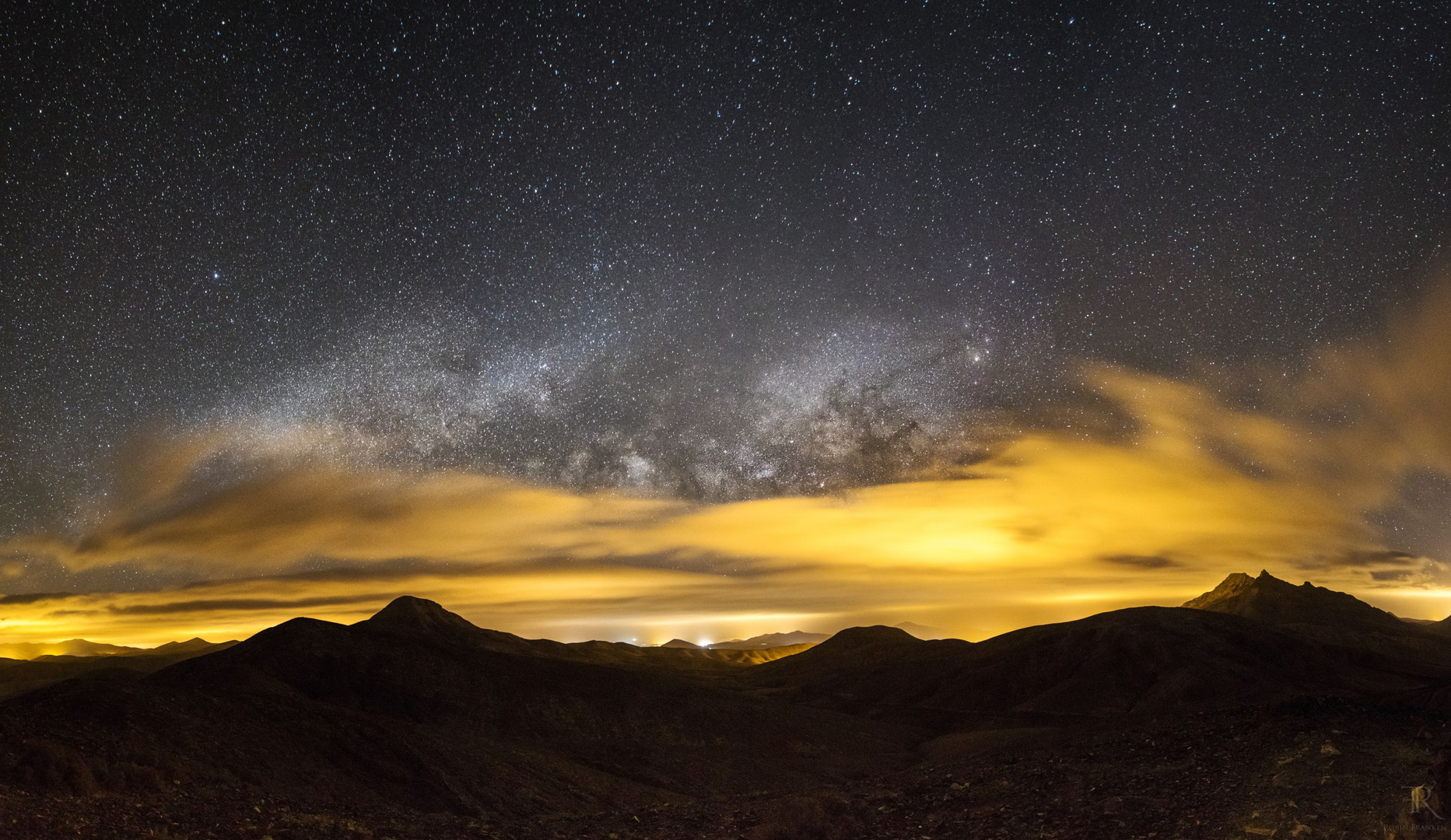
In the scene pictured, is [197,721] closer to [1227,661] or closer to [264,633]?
[264,633]

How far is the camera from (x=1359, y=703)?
2630 cm

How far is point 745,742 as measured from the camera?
50.2m

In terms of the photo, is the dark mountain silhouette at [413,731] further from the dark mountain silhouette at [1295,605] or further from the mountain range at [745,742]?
the dark mountain silhouette at [1295,605]

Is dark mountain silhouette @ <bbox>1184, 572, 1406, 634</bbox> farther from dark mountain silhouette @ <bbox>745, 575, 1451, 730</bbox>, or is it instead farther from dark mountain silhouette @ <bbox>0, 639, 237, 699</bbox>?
dark mountain silhouette @ <bbox>0, 639, 237, 699</bbox>

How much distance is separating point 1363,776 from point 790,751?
34.1m

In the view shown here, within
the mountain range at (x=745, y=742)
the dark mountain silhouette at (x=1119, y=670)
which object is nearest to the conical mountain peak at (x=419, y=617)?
the mountain range at (x=745, y=742)

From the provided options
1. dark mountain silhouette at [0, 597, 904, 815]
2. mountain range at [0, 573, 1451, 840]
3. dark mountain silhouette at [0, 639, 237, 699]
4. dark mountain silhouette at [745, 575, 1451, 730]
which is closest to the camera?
mountain range at [0, 573, 1451, 840]

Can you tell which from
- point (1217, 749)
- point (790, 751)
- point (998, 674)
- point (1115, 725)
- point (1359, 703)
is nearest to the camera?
point (1217, 749)

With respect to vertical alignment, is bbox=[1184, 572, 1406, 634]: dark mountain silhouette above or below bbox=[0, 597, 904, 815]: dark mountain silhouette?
above

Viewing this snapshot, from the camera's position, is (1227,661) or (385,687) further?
(1227,661)

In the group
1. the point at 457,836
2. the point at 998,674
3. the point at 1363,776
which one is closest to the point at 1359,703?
the point at 1363,776

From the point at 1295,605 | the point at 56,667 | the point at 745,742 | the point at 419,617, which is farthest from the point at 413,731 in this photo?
the point at 1295,605

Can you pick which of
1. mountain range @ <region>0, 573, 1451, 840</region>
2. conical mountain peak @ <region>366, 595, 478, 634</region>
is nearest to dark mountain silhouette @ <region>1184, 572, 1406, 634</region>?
mountain range @ <region>0, 573, 1451, 840</region>

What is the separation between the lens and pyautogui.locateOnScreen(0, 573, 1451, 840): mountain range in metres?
19.7
